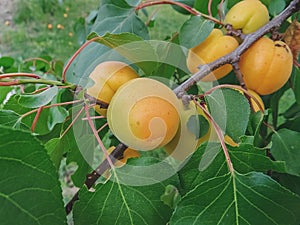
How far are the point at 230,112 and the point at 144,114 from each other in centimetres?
11

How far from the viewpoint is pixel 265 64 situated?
660 millimetres

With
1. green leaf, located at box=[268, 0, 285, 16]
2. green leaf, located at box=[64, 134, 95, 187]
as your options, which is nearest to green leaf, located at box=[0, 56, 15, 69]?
green leaf, located at box=[64, 134, 95, 187]

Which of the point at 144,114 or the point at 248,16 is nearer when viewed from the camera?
the point at 144,114

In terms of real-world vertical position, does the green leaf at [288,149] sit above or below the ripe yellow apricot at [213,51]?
below

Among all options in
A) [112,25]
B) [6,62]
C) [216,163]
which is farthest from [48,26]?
[216,163]

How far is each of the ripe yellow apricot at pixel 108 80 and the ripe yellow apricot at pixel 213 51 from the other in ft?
0.42

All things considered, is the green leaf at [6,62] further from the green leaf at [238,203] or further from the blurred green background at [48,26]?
the blurred green background at [48,26]

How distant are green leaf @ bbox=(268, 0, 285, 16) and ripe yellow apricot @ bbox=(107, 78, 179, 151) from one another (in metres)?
0.31

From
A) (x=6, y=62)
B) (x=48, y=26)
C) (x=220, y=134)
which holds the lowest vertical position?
(x=48, y=26)

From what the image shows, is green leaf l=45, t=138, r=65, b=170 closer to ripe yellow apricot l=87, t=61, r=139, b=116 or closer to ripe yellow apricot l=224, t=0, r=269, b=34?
ripe yellow apricot l=87, t=61, r=139, b=116

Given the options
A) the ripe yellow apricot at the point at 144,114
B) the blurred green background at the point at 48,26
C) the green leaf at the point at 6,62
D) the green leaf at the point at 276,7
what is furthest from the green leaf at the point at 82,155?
the blurred green background at the point at 48,26

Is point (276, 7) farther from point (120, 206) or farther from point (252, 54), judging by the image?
point (120, 206)

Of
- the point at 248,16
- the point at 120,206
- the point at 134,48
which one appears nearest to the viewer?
the point at 120,206

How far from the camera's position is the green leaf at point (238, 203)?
1.50 feet
